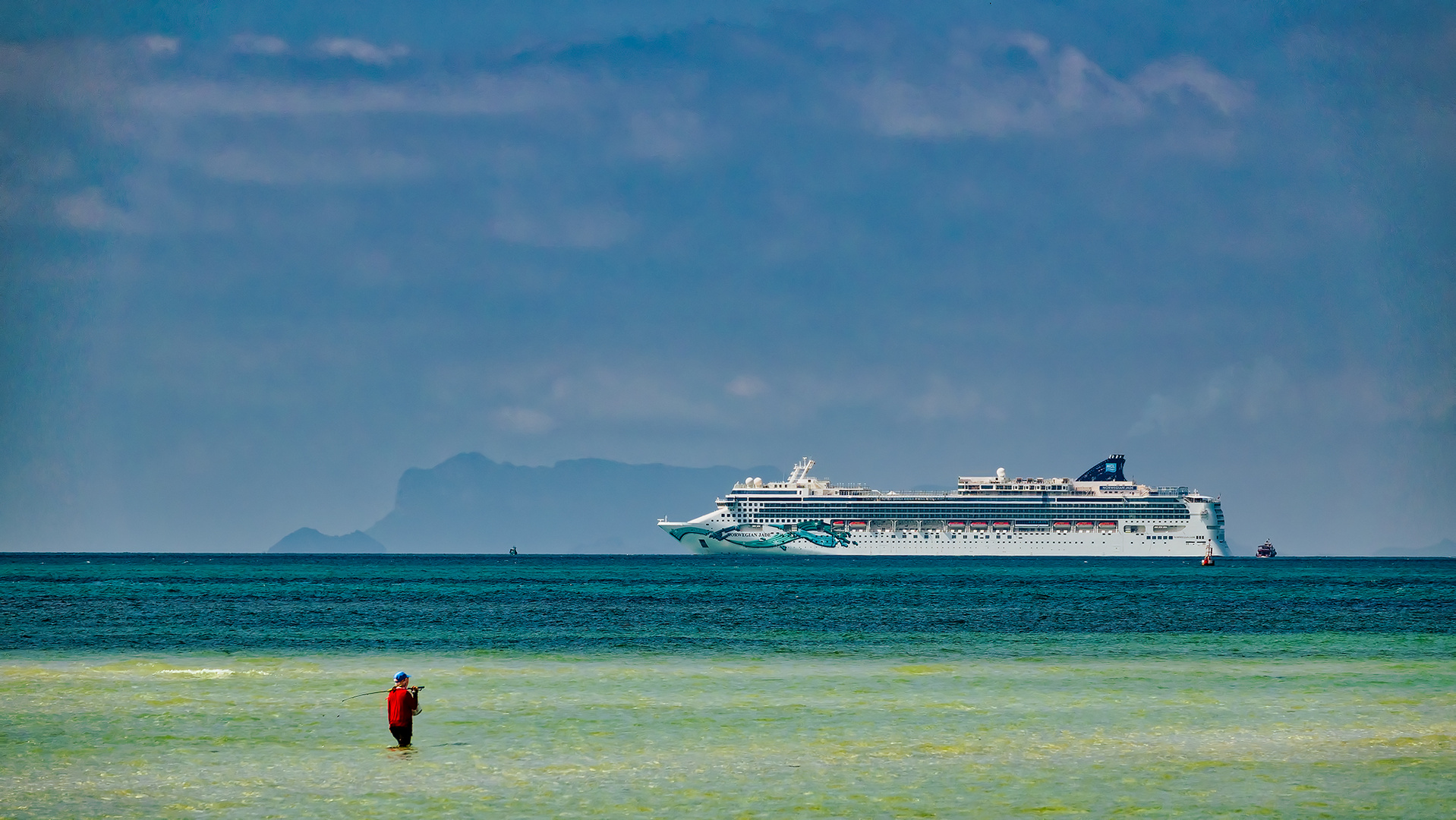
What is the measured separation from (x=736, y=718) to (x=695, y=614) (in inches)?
1669

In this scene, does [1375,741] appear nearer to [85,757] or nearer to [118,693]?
[85,757]

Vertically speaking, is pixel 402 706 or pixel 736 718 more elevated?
pixel 402 706

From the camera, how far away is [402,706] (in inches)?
946

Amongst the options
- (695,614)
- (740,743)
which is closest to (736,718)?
(740,743)

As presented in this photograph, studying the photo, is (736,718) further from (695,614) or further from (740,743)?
(695,614)

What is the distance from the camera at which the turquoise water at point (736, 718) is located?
793 inches

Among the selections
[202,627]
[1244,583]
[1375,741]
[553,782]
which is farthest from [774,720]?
[1244,583]

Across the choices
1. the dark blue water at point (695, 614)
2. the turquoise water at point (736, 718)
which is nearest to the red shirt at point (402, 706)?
the turquoise water at point (736, 718)

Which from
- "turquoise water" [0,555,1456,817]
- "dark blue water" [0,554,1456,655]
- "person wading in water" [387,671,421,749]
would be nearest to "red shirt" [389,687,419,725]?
"person wading in water" [387,671,421,749]

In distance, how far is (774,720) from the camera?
28312mm

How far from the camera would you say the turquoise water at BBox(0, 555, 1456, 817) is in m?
20.1

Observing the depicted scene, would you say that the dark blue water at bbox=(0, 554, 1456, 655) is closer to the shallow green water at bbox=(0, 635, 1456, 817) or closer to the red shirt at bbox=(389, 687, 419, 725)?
the shallow green water at bbox=(0, 635, 1456, 817)

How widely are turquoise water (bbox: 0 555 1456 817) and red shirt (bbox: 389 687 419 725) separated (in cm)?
57

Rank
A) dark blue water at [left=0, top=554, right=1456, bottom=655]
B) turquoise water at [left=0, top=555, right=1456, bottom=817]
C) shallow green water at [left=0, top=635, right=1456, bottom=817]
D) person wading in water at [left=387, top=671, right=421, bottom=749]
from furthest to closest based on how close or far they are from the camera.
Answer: dark blue water at [left=0, top=554, right=1456, bottom=655]
person wading in water at [left=387, top=671, right=421, bottom=749]
turquoise water at [left=0, top=555, right=1456, bottom=817]
shallow green water at [left=0, top=635, right=1456, bottom=817]
